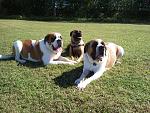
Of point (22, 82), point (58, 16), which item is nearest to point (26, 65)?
point (22, 82)

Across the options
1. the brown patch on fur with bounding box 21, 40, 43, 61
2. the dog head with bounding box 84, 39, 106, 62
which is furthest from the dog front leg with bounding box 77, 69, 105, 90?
the brown patch on fur with bounding box 21, 40, 43, 61

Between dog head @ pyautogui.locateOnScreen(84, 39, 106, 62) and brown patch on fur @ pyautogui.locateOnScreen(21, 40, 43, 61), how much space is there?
1.81 m

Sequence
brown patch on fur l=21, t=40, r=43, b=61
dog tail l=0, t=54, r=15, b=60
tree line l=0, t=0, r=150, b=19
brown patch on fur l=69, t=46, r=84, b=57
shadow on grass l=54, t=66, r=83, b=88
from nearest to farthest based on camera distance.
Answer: shadow on grass l=54, t=66, r=83, b=88
brown patch on fur l=21, t=40, r=43, b=61
dog tail l=0, t=54, r=15, b=60
brown patch on fur l=69, t=46, r=84, b=57
tree line l=0, t=0, r=150, b=19

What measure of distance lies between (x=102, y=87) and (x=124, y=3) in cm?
2279

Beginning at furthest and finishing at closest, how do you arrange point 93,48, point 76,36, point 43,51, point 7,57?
point 76,36
point 7,57
point 43,51
point 93,48

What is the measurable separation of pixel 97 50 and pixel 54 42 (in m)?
1.59

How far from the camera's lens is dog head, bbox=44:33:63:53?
→ 888cm

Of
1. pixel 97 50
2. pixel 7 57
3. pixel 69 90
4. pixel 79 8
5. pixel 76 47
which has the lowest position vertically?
pixel 69 90

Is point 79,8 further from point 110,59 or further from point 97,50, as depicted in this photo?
point 97,50

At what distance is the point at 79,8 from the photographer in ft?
97.3

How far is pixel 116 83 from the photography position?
7719 millimetres

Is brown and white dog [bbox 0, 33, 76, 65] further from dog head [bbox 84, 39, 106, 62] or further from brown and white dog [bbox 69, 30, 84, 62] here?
dog head [bbox 84, 39, 106, 62]

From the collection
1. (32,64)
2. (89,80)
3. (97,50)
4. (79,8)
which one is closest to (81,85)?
(89,80)

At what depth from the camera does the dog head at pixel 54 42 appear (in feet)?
29.1
